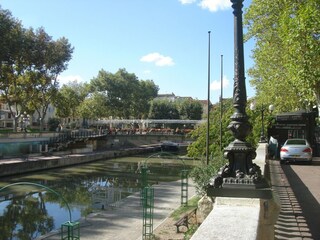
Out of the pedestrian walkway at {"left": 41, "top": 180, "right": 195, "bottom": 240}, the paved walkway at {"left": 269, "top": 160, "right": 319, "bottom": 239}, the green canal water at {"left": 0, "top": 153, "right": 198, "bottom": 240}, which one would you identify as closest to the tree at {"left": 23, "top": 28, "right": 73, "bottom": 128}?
the green canal water at {"left": 0, "top": 153, "right": 198, "bottom": 240}

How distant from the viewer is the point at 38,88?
4297 centimetres

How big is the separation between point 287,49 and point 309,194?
10.5m

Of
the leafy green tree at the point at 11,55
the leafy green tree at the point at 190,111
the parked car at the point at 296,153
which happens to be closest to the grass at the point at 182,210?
the parked car at the point at 296,153

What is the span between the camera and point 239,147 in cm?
480

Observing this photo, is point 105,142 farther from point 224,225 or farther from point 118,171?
point 224,225

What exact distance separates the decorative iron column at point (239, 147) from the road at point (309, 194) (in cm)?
269

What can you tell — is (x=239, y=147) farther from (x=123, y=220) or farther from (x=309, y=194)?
(x=123, y=220)

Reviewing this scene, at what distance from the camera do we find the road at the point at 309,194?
7473mm

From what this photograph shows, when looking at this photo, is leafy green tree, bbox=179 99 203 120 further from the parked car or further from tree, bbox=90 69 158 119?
the parked car

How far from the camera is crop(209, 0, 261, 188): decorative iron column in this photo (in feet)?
15.2

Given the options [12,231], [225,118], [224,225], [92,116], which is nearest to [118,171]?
[225,118]

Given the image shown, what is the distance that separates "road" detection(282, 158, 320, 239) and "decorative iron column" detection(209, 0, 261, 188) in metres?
2.69

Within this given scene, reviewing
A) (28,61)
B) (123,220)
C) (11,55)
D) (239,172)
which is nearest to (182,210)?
(123,220)

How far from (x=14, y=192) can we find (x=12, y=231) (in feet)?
26.6
